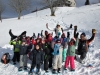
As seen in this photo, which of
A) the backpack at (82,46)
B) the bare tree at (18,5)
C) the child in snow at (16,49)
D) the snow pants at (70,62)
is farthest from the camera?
the bare tree at (18,5)

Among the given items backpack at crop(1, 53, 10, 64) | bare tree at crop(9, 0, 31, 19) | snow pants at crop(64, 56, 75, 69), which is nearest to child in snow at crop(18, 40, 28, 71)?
backpack at crop(1, 53, 10, 64)

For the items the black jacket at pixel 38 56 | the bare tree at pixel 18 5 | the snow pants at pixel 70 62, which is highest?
the bare tree at pixel 18 5

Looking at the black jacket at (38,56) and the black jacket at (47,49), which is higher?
the black jacket at (47,49)

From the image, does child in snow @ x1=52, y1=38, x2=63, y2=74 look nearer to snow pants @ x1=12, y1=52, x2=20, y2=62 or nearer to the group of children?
the group of children

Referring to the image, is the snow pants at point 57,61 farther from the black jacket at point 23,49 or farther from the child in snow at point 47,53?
the black jacket at point 23,49

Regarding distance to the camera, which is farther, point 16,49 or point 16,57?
point 16,57

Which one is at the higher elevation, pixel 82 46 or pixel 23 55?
pixel 82 46

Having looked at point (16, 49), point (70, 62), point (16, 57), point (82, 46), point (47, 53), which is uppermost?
point (82, 46)

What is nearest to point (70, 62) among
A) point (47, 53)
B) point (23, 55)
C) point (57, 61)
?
point (57, 61)

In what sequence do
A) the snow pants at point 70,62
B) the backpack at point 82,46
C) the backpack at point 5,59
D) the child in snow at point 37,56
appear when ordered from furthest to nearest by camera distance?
the backpack at point 5,59 < the backpack at point 82,46 < the snow pants at point 70,62 < the child in snow at point 37,56

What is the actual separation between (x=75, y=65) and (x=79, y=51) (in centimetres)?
76

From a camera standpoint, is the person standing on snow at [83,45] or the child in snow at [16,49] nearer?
the person standing on snow at [83,45]

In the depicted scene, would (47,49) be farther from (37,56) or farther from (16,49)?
(16,49)

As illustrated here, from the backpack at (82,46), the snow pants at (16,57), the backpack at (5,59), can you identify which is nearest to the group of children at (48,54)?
the backpack at (82,46)
